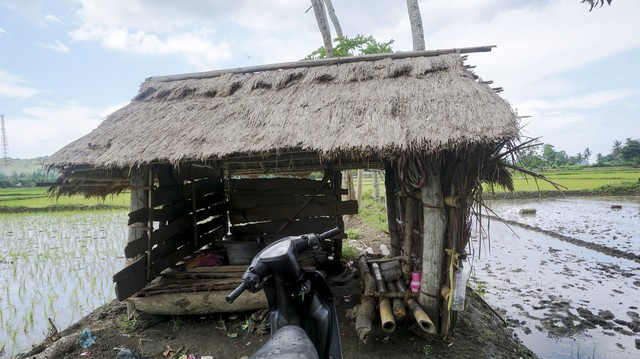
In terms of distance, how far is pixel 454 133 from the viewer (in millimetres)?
3574

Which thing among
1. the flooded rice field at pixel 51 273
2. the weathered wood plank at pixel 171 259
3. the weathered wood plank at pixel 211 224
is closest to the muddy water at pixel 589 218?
the weathered wood plank at pixel 211 224

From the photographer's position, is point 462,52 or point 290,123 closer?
point 290,123

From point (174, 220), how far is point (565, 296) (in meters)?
6.55

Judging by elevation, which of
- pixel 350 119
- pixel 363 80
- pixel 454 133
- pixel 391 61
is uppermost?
pixel 391 61

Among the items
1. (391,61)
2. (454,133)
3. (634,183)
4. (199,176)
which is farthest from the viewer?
(634,183)

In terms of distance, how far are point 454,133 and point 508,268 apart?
5566 millimetres

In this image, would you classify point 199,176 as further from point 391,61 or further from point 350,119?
point 391,61

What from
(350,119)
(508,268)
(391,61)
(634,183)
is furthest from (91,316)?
(634,183)

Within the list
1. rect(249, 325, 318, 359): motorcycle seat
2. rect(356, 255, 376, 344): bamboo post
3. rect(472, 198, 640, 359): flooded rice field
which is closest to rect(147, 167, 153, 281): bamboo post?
rect(356, 255, 376, 344): bamboo post

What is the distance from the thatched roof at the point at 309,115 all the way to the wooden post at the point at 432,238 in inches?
21.3

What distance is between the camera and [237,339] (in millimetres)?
4172

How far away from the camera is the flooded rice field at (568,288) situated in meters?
4.54

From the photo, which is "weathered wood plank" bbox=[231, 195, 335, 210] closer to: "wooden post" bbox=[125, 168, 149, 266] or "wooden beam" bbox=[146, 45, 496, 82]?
"wooden post" bbox=[125, 168, 149, 266]

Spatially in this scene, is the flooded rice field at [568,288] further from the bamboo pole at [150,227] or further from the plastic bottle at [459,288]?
the bamboo pole at [150,227]
